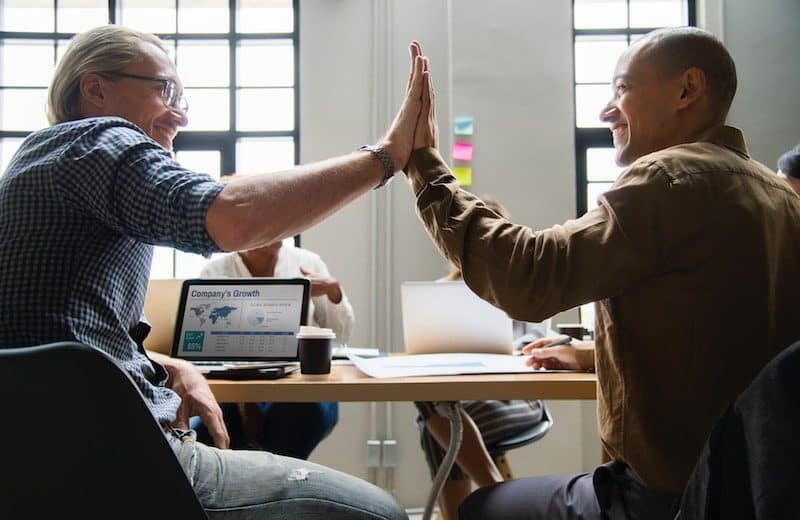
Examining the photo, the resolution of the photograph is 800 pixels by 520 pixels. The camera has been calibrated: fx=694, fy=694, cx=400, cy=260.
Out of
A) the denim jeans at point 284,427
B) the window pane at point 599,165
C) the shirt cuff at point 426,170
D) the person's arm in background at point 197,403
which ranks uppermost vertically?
the window pane at point 599,165

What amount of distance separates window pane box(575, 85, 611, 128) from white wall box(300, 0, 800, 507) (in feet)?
1.30

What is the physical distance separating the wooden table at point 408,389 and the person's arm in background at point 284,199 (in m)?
0.39

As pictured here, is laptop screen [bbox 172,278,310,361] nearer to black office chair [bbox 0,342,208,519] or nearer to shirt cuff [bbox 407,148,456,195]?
shirt cuff [bbox 407,148,456,195]

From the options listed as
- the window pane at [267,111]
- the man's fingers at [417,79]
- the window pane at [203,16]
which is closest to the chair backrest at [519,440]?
the man's fingers at [417,79]

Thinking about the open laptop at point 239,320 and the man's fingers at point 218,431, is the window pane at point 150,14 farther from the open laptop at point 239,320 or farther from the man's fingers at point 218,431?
the man's fingers at point 218,431

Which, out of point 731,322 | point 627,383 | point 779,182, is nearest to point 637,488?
point 627,383

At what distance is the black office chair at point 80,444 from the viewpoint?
659 mm

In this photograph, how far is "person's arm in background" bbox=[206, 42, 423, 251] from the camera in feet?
3.07

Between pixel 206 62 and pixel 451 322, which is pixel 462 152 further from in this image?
pixel 451 322

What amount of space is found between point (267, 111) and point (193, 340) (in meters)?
3.02

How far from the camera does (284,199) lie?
99 centimetres

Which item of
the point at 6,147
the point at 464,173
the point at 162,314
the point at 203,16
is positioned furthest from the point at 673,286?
the point at 6,147

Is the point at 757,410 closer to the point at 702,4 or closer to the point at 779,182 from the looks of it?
the point at 779,182

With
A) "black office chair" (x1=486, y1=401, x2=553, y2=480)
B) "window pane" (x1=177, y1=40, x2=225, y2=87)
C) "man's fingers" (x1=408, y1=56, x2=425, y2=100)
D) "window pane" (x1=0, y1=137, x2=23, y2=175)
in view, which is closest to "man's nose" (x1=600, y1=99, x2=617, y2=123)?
"man's fingers" (x1=408, y1=56, x2=425, y2=100)
